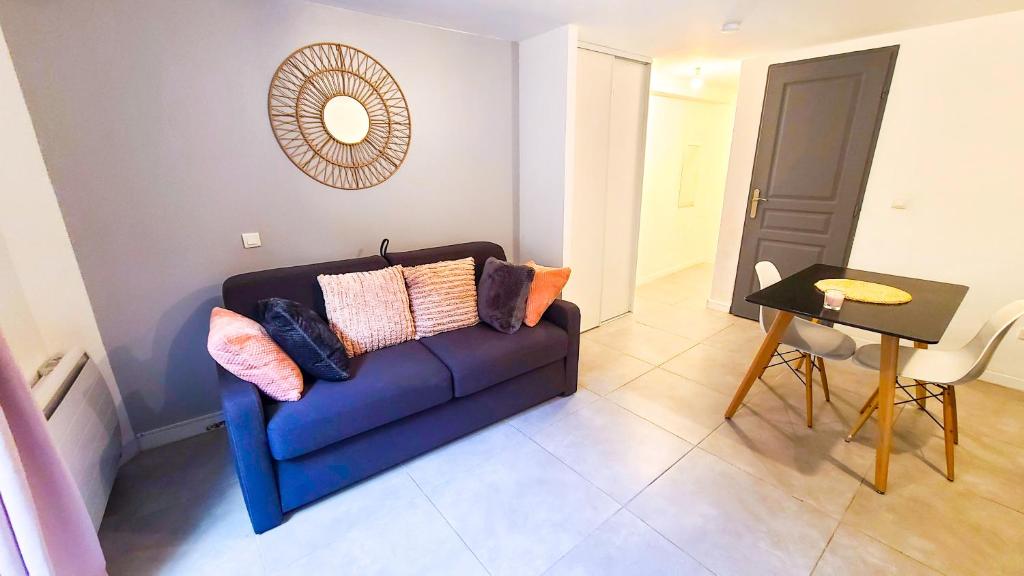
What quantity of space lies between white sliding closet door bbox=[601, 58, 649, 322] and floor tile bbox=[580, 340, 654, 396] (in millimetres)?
648

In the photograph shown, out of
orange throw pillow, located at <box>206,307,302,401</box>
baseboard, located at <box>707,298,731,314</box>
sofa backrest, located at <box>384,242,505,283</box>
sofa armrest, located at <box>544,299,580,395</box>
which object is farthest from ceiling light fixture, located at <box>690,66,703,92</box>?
orange throw pillow, located at <box>206,307,302,401</box>

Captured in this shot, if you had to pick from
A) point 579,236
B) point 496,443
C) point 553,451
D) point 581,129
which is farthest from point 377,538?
point 581,129

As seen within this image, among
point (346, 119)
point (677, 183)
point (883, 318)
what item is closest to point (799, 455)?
point (883, 318)

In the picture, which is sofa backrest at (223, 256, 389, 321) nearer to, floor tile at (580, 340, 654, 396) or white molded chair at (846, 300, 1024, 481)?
floor tile at (580, 340, 654, 396)

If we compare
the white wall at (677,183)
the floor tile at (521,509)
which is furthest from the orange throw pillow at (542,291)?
the white wall at (677,183)

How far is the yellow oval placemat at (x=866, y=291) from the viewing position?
6.68ft

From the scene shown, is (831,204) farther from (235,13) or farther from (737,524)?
(235,13)

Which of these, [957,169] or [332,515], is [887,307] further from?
[332,515]

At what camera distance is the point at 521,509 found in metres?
1.76

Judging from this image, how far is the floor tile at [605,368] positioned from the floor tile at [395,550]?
135cm

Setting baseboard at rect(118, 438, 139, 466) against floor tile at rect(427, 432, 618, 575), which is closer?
floor tile at rect(427, 432, 618, 575)

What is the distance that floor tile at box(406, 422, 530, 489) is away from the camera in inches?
77.2

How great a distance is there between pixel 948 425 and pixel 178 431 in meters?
3.92

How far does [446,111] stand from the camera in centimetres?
284
